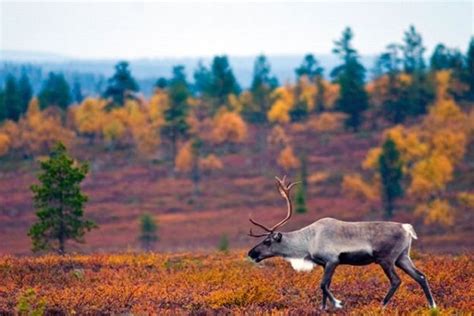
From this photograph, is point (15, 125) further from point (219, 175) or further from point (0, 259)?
point (0, 259)

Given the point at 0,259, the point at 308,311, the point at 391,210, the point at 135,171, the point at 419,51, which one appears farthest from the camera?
the point at 419,51

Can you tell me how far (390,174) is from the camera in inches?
2689

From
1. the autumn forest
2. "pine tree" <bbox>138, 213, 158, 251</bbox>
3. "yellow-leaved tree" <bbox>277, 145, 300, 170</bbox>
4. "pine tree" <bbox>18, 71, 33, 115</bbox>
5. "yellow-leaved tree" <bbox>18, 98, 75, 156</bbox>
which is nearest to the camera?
"pine tree" <bbox>138, 213, 158, 251</bbox>

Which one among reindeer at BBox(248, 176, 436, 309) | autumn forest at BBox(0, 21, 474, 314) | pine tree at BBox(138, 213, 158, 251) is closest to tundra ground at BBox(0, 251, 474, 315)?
reindeer at BBox(248, 176, 436, 309)

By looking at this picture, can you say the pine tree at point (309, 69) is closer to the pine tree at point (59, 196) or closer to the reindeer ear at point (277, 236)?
the pine tree at point (59, 196)

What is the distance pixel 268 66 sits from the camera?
13250 centimetres

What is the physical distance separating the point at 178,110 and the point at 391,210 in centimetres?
2834

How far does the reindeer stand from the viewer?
1252 cm

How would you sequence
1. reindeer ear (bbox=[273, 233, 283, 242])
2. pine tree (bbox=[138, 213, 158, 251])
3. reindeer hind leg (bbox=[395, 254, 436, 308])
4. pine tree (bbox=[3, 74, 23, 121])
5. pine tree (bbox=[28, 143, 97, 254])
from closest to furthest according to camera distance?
reindeer hind leg (bbox=[395, 254, 436, 308])
reindeer ear (bbox=[273, 233, 283, 242])
pine tree (bbox=[28, 143, 97, 254])
pine tree (bbox=[138, 213, 158, 251])
pine tree (bbox=[3, 74, 23, 121])

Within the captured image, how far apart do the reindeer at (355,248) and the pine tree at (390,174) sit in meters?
52.7

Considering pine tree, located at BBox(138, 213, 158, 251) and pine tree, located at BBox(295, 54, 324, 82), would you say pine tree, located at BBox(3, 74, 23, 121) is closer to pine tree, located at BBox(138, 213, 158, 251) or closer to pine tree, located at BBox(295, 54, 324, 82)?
pine tree, located at BBox(138, 213, 158, 251)

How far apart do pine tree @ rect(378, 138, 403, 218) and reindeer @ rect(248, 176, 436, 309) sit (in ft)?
173

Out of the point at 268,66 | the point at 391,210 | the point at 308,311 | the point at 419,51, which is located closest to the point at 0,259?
the point at 308,311

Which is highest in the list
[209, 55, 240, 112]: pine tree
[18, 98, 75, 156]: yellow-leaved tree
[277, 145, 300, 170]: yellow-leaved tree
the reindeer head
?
[209, 55, 240, 112]: pine tree
